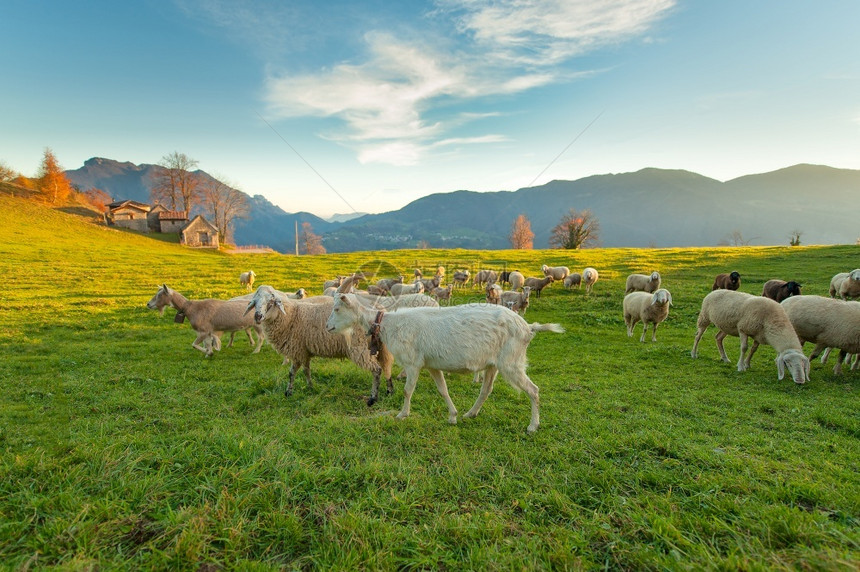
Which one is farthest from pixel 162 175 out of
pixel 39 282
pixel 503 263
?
pixel 503 263

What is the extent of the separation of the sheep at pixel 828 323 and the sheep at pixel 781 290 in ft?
23.2

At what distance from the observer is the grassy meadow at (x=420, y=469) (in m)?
3.02

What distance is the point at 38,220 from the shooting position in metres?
44.6

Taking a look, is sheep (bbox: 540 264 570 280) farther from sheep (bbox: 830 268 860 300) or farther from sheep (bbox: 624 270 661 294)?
sheep (bbox: 830 268 860 300)

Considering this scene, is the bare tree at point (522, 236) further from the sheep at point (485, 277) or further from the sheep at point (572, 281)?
the sheep at point (572, 281)

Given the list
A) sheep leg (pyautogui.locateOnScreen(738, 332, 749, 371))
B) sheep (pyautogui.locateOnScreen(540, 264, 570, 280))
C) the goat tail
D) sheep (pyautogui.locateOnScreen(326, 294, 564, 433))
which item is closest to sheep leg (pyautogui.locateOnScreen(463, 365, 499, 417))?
sheep (pyautogui.locateOnScreen(326, 294, 564, 433))

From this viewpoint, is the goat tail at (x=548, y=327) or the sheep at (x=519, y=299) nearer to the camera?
the goat tail at (x=548, y=327)

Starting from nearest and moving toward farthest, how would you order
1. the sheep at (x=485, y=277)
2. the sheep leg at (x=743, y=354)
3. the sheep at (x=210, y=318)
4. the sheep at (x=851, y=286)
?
the sheep leg at (x=743, y=354) < the sheep at (x=210, y=318) < the sheep at (x=851, y=286) < the sheep at (x=485, y=277)

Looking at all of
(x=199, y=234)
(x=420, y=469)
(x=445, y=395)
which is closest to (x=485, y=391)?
(x=445, y=395)

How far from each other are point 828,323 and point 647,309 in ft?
16.8

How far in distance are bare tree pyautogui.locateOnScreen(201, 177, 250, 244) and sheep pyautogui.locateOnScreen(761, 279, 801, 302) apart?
257 ft

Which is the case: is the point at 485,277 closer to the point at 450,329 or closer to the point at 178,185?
the point at 450,329

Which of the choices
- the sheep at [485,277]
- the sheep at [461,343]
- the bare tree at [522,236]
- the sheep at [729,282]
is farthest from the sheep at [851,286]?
the bare tree at [522,236]

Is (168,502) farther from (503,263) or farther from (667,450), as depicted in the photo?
(503,263)
